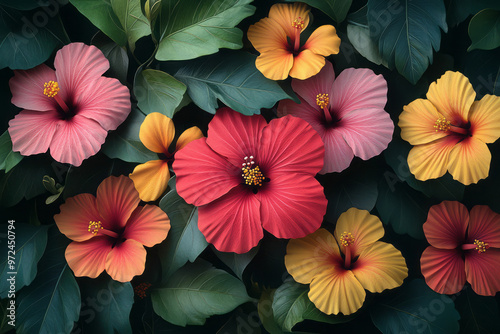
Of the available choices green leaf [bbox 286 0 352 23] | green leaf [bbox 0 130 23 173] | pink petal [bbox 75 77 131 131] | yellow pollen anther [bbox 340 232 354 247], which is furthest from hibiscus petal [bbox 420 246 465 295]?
green leaf [bbox 0 130 23 173]

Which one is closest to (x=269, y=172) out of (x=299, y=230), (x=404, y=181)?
(x=299, y=230)

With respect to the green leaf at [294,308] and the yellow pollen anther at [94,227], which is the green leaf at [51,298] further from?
the green leaf at [294,308]

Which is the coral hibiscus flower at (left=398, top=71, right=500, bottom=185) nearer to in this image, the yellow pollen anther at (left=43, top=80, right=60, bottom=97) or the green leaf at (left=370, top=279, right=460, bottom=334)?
the green leaf at (left=370, top=279, right=460, bottom=334)

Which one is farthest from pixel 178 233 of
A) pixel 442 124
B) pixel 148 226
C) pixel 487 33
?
pixel 487 33

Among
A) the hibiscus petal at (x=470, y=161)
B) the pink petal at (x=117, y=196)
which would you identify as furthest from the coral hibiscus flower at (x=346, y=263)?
the pink petal at (x=117, y=196)

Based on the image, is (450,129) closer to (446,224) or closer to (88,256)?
(446,224)

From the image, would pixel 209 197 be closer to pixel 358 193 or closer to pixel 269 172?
pixel 269 172
